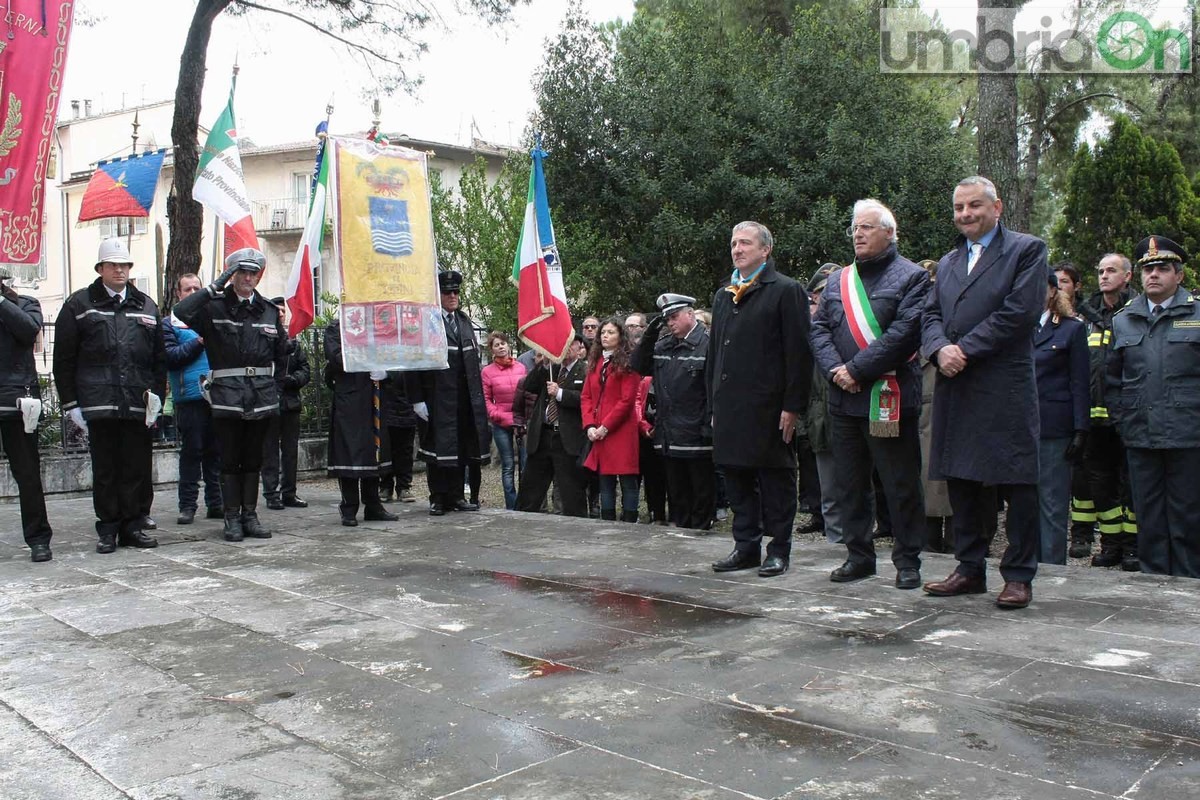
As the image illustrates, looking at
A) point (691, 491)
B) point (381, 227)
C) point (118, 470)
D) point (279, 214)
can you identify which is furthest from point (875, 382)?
point (279, 214)

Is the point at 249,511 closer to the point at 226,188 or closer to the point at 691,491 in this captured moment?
the point at 691,491

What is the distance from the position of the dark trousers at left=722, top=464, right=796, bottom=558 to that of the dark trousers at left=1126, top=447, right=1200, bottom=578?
2.14m

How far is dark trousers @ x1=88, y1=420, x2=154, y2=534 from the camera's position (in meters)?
7.55

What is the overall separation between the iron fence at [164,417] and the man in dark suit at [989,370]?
26.7 ft

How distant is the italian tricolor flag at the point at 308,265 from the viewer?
9578 mm

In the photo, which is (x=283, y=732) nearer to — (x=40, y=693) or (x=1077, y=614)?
(x=40, y=693)

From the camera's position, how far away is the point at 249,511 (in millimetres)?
8203

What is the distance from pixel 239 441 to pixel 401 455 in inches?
95.7

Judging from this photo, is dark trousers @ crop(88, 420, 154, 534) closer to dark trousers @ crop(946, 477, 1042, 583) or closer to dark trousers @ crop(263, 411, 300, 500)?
dark trousers @ crop(263, 411, 300, 500)

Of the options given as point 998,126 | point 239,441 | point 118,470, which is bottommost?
point 118,470

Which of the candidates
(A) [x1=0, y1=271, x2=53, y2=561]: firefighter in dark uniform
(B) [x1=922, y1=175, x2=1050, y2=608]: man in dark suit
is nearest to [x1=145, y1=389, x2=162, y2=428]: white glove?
(A) [x1=0, y1=271, x2=53, y2=561]: firefighter in dark uniform

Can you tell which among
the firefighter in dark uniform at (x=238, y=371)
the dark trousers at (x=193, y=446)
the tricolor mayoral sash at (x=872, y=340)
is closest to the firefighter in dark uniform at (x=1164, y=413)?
the tricolor mayoral sash at (x=872, y=340)

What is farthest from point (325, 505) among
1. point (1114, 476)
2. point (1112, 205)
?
point (1112, 205)

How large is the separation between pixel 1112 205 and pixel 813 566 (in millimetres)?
20130
